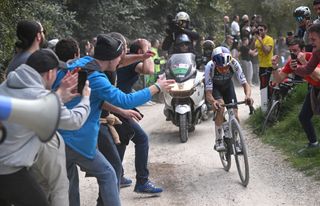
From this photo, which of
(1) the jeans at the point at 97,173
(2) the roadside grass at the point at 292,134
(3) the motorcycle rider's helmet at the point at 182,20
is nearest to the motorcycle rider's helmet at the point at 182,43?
(3) the motorcycle rider's helmet at the point at 182,20

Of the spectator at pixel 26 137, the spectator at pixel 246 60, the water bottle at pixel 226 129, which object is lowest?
the spectator at pixel 246 60

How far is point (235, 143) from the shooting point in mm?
6922

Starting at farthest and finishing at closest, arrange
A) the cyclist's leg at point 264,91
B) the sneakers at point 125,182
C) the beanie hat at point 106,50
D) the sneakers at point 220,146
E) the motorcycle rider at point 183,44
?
1. the motorcycle rider at point 183,44
2. the cyclist's leg at point 264,91
3. the sneakers at point 220,146
4. the sneakers at point 125,182
5. the beanie hat at point 106,50

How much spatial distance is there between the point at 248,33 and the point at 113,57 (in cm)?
1230

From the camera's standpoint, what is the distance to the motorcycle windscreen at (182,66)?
985 centimetres

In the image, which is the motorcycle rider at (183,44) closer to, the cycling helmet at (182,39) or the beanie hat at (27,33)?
the cycling helmet at (182,39)

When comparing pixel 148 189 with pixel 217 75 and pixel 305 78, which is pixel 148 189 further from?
pixel 305 78

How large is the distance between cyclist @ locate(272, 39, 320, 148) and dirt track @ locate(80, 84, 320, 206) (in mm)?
541

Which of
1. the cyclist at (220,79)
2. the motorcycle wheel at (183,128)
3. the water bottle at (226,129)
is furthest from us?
the motorcycle wheel at (183,128)

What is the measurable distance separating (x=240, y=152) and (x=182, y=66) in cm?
348

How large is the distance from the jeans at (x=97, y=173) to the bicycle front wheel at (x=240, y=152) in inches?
85.7

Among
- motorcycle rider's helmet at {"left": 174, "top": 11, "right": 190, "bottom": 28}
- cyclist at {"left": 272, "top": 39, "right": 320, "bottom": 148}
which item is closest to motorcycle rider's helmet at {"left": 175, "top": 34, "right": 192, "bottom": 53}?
motorcycle rider's helmet at {"left": 174, "top": 11, "right": 190, "bottom": 28}

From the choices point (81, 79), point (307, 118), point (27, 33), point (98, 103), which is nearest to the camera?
point (81, 79)

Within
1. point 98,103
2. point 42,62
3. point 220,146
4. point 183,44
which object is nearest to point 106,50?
point 98,103
